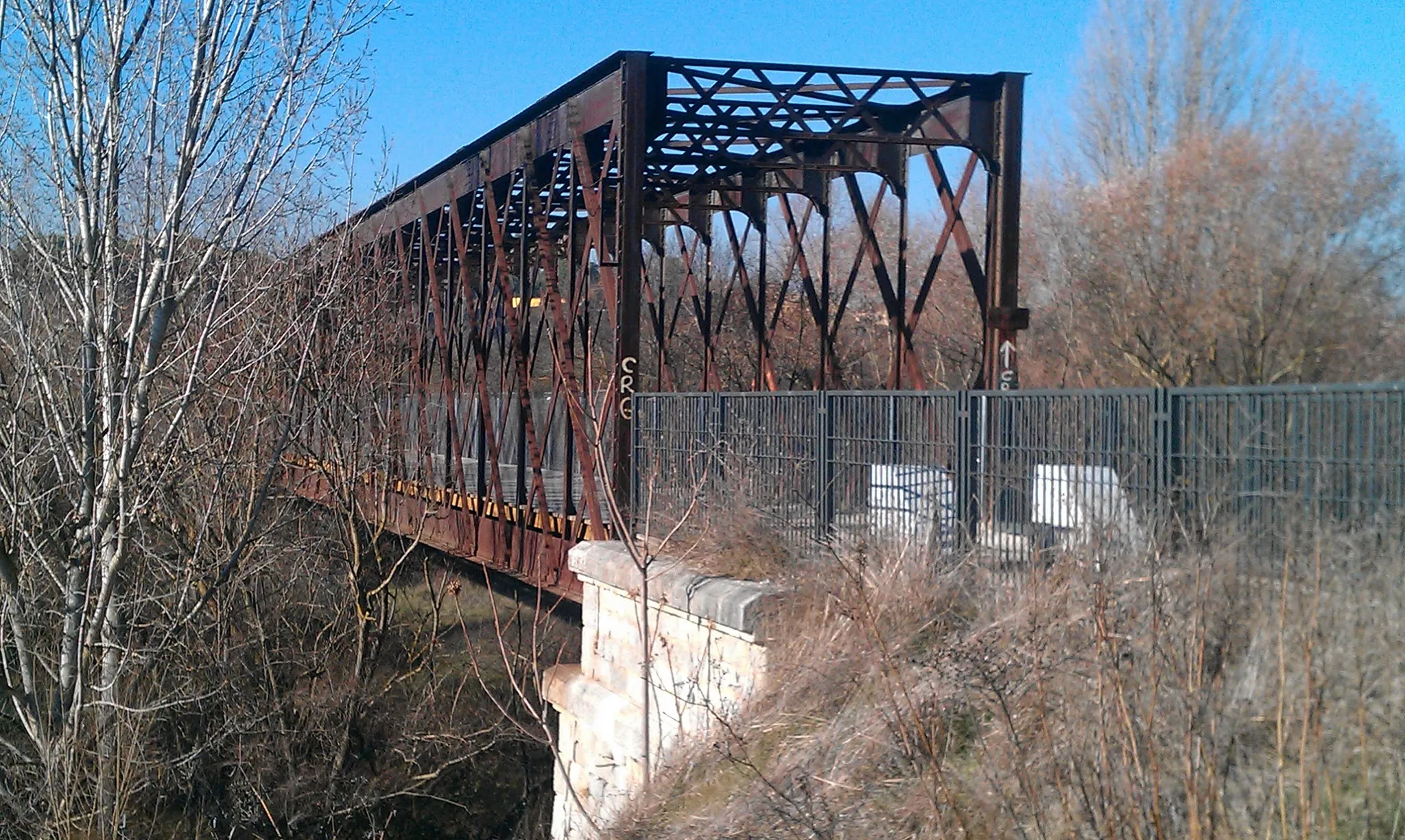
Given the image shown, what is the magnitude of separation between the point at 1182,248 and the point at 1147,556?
55.8 feet

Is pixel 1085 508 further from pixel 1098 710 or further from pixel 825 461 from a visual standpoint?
pixel 825 461

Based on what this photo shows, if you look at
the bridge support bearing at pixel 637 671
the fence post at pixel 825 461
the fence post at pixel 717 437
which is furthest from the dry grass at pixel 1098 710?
the fence post at pixel 717 437

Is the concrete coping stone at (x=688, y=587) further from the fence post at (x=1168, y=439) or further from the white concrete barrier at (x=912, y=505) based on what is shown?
the fence post at (x=1168, y=439)

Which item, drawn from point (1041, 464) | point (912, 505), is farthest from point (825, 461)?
point (1041, 464)

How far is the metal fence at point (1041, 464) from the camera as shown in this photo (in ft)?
18.0

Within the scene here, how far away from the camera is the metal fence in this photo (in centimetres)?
549

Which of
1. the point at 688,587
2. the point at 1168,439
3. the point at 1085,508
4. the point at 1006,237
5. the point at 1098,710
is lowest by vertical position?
the point at 688,587

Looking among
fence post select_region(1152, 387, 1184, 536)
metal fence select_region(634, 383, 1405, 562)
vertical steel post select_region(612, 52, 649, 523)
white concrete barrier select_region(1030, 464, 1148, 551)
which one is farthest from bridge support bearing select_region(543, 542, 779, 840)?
fence post select_region(1152, 387, 1184, 536)

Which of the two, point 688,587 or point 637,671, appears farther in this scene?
point 637,671

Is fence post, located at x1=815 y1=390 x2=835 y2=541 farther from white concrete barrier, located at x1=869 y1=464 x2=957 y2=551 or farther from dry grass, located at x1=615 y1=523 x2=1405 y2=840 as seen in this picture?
dry grass, located at x1=615 y1=523 x2=1405 y2=840

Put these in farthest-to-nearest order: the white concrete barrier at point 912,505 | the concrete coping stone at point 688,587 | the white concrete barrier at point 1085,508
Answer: the concrete coping stone at point 688,587 < the white concrete barrier at point 912,505 < the white concrete barrier at point 1085,508

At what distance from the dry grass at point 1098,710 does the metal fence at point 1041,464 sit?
37 centimetres

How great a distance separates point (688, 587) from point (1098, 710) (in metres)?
4.37

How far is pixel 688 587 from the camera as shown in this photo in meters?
8.64
